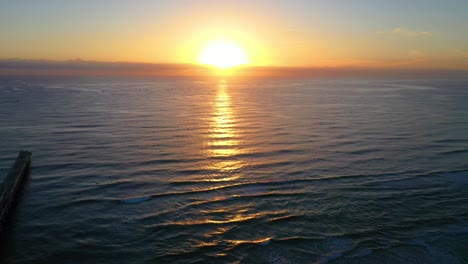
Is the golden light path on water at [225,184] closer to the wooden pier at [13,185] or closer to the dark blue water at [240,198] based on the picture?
the dark blue water at [240,198]

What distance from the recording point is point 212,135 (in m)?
55.6

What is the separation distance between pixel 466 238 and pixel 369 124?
149 feet

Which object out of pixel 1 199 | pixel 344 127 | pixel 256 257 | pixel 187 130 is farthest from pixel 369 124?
pixel 1 199

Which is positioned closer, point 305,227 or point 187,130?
point 305,227

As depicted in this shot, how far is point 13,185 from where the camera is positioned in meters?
27.8

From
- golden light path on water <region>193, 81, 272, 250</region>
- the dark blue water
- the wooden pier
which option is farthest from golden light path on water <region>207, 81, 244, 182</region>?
the wooden pier

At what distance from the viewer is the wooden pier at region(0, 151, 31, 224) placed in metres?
24.5

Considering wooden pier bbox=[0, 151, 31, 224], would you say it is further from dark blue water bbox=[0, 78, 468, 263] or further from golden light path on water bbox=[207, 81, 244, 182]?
golden light path on water bbox=[207, 81, 244, 182]

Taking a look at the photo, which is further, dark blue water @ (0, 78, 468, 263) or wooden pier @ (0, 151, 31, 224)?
wooden pier @ (0, 151, 31, 224)

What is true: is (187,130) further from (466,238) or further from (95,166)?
(466,238)

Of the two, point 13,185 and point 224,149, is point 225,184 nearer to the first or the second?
A: point 224,149

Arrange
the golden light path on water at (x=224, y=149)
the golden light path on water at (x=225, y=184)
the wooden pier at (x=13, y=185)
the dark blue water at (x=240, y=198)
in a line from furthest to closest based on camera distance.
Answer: the golden light path on water at (x=224, y=149) < the wooden pier at (x=13, y=185) < the golden light path on water at (x=225, y=184) < the dark blue water at (x=240, y=198)

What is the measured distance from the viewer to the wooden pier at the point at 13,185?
2455 cm

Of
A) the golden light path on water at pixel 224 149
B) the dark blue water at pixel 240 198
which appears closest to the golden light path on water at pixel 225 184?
the golden light path on water at pixel 224 149
